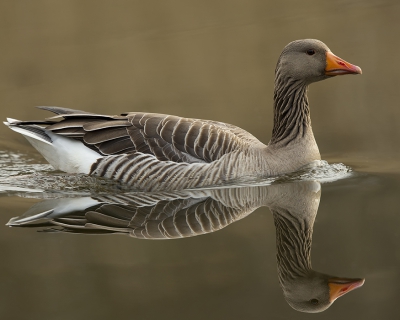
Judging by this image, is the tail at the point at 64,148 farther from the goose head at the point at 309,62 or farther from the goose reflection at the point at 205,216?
the goose head at the point at 309,62

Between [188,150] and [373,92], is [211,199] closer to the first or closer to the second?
[188,150]

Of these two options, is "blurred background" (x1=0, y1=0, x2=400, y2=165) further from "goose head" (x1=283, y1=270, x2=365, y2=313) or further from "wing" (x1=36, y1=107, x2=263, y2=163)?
"goose head" (x1=283, y1=270, x2=365, y2=313)

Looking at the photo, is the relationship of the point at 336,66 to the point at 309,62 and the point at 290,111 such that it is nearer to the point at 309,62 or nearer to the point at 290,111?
the point at 309,62

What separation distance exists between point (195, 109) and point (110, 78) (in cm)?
292

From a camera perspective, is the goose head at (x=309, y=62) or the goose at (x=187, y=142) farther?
the goose head at (x=309, y=62)

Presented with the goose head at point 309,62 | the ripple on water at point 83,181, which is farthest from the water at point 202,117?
the goose head at point 309,62

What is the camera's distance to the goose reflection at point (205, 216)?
19.1ft

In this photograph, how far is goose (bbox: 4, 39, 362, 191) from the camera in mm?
8312

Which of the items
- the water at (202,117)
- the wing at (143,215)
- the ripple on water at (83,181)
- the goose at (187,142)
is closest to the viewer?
the water at (202,117)

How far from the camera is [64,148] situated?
8.74m

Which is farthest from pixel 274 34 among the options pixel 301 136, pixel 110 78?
pixel 301 136

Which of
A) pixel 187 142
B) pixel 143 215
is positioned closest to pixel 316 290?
pixel 143 215

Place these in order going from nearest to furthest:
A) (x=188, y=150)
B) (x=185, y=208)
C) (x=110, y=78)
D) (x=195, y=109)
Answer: (x=185, y=208)
(x=188, y=150)
(x=195, y=109)
(x=110, y=78)

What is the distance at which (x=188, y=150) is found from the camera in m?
8.32
